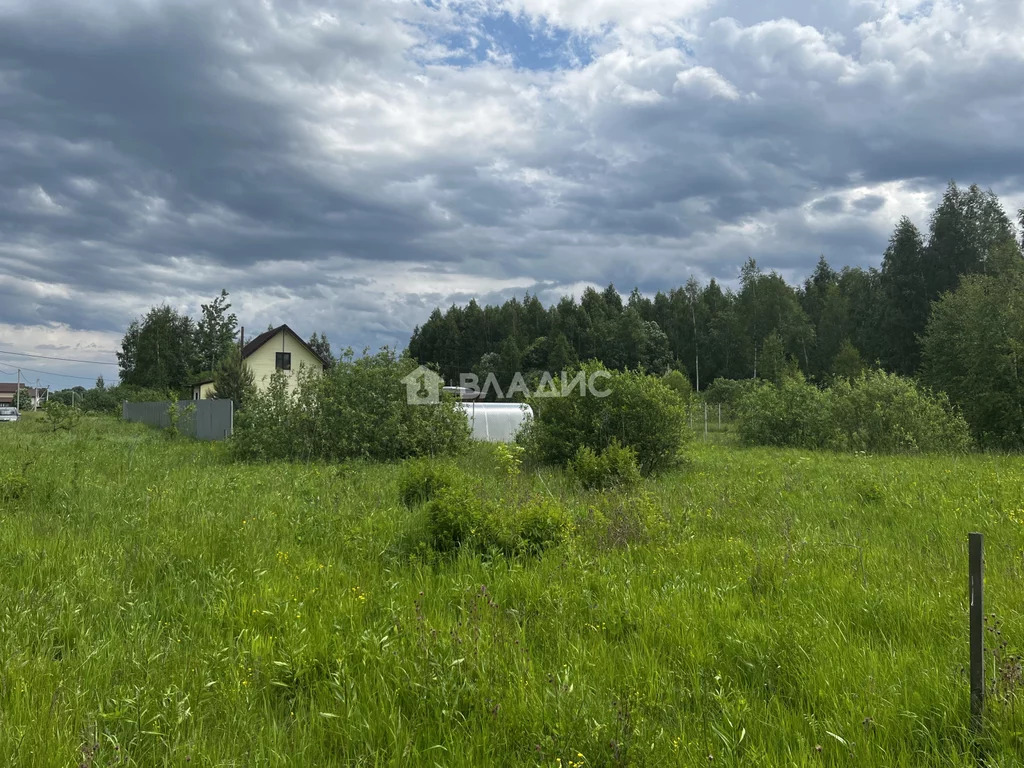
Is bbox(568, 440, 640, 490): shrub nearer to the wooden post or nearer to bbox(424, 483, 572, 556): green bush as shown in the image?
bbox(424, 483, 572, 556): green bush

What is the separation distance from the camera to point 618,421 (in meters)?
13.7

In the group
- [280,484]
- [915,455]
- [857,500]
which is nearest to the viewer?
[857,500]

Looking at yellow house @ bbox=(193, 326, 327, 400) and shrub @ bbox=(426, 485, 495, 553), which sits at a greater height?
yellow house @ bbox=(193, 326, 327, 400)

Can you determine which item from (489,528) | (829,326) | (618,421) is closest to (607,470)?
(618,421)

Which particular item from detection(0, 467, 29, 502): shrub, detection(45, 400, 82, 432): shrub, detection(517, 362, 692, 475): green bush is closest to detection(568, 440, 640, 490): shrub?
detection(517, 362, 692, 475): green bush

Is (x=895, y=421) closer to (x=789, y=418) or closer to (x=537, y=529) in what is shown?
(x=789, y=418)

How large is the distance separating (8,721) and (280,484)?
293 inches

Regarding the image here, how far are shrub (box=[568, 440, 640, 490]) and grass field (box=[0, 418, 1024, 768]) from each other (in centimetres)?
300

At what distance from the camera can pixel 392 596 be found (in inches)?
186

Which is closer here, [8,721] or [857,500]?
[8,721]

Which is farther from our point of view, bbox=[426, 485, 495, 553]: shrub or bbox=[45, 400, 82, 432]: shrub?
bbox=[45, 400, 82, 432]: shrub

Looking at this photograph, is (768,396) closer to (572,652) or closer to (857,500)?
(857,500)

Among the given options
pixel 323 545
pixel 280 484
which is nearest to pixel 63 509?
pixel 280 484

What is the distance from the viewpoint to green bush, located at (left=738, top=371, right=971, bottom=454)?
722 inches
